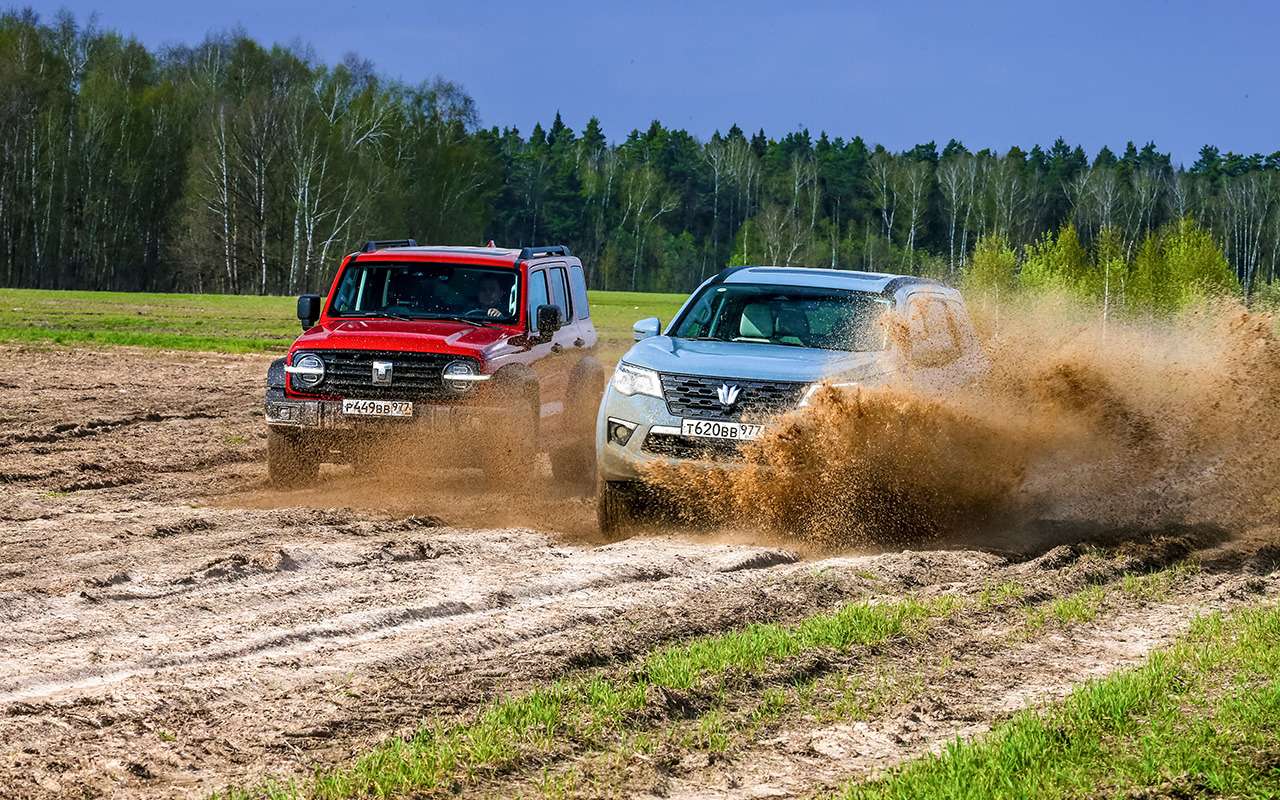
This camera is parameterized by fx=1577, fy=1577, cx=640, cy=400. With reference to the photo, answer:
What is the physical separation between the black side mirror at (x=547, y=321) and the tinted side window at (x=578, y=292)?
140 centimetres

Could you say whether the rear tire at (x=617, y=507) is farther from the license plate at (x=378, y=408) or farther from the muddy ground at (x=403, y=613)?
the license plate at (x=378, y=408)

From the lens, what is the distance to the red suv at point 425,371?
1203cm

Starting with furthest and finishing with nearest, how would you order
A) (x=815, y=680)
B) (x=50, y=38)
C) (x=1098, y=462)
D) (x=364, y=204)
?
(x=50, y=38), (x=364, y=204), (x=1098, y=462), (x=815, y=680)

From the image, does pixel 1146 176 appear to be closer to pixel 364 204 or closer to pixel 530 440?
pixel 364 204

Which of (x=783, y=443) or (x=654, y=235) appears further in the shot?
(x=654, y=235)

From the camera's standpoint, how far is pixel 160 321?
42.7 m

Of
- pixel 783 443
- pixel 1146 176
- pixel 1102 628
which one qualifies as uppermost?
pixel 1146 176

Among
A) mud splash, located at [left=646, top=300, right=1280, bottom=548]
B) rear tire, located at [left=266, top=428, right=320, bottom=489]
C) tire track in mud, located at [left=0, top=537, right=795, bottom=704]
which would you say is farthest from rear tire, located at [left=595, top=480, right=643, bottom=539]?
rear tire, located at [left=266, top=428, right=320, bottom=489]

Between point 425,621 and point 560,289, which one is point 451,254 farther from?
point 425,621

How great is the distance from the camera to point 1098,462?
1230 cm

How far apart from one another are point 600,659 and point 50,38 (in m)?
98.5

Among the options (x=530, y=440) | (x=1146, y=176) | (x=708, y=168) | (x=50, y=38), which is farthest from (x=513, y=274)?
(x=708, y=168)

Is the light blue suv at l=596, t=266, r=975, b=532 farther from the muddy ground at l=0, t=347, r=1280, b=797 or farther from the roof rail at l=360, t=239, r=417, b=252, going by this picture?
the roof rail at l=360, t=239, r=417, b=252

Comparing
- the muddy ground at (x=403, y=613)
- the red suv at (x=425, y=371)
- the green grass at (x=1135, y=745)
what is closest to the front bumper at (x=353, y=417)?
the red suv at (x=425, y=371)
